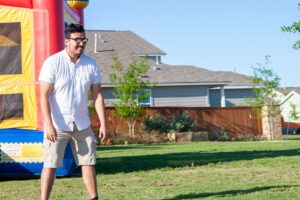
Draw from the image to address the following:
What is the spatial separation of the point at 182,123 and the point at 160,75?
659 cm

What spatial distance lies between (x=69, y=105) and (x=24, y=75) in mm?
3857

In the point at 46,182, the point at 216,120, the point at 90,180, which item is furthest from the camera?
the point at 216,120

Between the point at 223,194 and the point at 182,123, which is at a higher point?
the point at 182,123

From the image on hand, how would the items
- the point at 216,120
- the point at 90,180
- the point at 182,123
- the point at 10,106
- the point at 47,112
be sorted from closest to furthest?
1. the point at 47,112
2. the point at 90,180
3. the point at 10,106
4. the point at 182,123
5. the point at 216,120

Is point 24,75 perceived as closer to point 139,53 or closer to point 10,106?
point 10,106

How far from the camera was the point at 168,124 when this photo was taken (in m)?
28.5

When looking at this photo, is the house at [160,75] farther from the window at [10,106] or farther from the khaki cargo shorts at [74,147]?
the khaki cargo shorts at [74,147]

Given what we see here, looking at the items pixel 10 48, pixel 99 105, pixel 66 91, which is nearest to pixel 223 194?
pixel 99 105

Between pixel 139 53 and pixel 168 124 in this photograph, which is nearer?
pixel 168 124

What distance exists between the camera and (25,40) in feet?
31.4

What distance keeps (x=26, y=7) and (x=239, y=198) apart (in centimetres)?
500

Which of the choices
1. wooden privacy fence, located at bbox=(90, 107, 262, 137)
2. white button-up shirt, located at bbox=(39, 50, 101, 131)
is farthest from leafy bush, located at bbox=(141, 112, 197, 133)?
white button-up shirt, located at bbox=(39, 50, 101, 131)

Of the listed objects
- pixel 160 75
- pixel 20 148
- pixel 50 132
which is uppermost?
pixel 160 75

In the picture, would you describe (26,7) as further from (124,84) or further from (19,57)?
(124,84)
